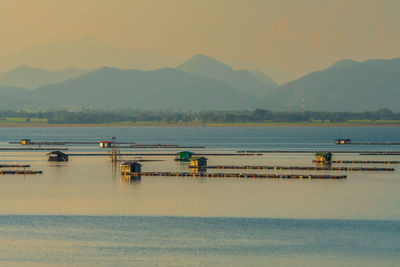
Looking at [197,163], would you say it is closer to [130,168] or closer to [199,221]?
[130,168]

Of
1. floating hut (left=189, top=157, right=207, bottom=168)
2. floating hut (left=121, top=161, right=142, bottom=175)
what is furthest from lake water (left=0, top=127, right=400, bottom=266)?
floating hut (left=189, top=157, right=207, bottom=168)

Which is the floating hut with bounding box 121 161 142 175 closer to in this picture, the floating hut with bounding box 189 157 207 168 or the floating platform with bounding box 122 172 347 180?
the floating platform with bounding box 122 172 347 180

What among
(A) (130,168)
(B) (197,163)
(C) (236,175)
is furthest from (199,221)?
(B) (197,163)

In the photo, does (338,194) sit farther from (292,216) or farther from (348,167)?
(348,167)

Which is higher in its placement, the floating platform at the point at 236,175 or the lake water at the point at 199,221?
the floating platform at the point at 236,175

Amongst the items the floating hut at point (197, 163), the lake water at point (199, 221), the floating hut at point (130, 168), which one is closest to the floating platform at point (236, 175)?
the floating hut at point (130, 168)

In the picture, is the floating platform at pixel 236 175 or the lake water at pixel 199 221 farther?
the floating platform at pixel 236 175

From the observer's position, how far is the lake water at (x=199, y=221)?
59031 millimetres

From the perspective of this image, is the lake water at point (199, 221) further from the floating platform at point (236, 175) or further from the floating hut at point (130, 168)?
the floating hut at point (130, 168)

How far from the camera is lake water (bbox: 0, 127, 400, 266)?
194ft

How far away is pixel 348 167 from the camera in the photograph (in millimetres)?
140500

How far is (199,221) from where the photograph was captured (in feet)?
247

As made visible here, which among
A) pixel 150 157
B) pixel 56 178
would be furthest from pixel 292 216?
pixel 150 157

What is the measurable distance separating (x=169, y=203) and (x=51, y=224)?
18.9 meters
